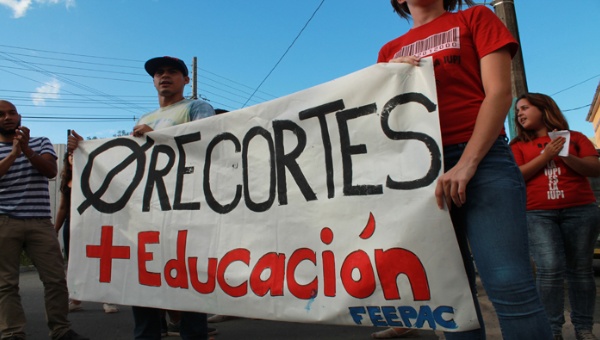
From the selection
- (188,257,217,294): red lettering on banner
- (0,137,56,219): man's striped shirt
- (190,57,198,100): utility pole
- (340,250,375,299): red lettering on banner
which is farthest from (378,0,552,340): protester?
(190,57,198,100): utility pole

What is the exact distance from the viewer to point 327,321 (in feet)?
6.16

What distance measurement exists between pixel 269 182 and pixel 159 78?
1210 mm

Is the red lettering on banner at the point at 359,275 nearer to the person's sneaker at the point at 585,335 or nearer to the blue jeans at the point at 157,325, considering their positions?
the blue jeans at the point at 157,325

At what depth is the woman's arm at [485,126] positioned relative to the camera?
5.04 feet

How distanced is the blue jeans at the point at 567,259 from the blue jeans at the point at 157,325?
2.02 metres

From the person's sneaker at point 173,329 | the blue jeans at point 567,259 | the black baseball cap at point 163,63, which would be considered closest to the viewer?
the blue jeans at point 567,259

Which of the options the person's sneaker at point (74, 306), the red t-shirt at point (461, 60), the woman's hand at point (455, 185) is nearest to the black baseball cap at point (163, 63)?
the red t-shirt at point (461, 60)

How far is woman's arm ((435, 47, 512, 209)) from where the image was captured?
154 cm

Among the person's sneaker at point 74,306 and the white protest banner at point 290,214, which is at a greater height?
the white protest banner at point 290,214

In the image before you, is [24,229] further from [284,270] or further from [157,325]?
[284,270]

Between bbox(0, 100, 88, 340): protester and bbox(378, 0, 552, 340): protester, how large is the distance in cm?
284

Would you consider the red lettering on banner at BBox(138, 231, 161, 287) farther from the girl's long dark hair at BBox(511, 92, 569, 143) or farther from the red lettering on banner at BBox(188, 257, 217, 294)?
the girl's long dark hair at BBox(511, 92, 569, 143)

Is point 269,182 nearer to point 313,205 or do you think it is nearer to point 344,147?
point 313,205

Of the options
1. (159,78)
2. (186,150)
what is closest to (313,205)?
(186,150)
